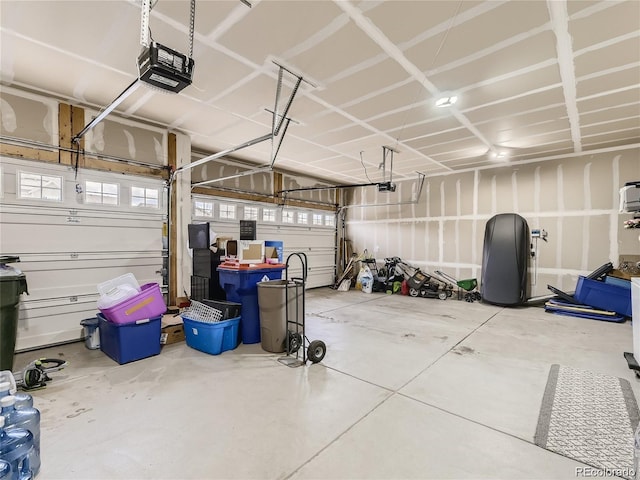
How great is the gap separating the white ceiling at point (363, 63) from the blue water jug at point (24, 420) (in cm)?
273

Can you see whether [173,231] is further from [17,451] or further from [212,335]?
[17,451]

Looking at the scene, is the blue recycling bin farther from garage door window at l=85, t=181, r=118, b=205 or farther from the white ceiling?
the white ceiling

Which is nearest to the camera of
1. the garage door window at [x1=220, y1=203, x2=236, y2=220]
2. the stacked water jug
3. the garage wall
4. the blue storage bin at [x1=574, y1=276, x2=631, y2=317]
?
the stacked water jug

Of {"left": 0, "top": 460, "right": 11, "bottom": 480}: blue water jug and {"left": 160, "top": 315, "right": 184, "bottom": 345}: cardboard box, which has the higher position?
{"left": 0, "top": 460, "right": 11, "bottom": 480}: blue water jug

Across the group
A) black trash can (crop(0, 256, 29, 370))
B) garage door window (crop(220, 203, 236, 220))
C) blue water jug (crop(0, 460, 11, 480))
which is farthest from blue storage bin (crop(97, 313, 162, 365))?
garage door window (crop(220, 203, 236, 220))

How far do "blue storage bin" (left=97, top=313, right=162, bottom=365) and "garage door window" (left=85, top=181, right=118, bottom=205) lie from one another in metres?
1.66

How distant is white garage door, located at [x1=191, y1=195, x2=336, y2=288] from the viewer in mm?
5988

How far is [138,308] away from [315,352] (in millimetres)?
1972

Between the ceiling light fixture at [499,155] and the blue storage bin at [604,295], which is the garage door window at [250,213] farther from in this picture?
the blue storage bin at [604,295]

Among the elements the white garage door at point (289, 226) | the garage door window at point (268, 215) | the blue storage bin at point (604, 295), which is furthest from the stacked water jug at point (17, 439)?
the blue storage bin at point (604, 295)

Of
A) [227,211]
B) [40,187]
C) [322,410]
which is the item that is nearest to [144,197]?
[40,187]

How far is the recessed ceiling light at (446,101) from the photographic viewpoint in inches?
138

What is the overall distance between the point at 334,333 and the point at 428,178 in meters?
5.29

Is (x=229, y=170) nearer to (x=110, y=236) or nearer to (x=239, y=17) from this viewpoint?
(x=110, y=236)
